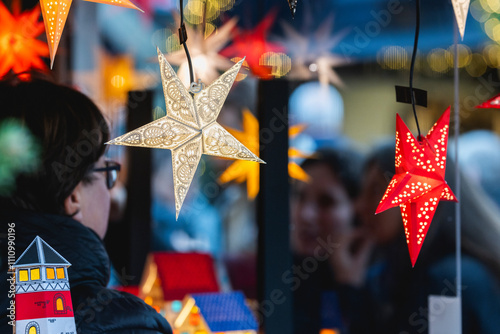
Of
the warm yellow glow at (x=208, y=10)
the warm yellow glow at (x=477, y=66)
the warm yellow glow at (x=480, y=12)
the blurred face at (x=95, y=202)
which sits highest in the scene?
the warm yellow glow at (x=208, y=10)

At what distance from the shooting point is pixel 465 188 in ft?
10.4

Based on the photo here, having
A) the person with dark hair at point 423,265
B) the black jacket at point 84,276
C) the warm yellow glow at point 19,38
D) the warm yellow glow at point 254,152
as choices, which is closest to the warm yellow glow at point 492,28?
the person with dark hair at point 423,265

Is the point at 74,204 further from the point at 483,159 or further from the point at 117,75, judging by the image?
the point at 117,75

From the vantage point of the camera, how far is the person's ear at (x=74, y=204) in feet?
5.03

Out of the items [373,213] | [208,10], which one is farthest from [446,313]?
[208,10]

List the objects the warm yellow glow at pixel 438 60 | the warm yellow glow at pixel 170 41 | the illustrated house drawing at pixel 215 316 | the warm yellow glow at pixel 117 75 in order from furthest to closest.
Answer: the warm yellow glow at pixel 117 75
the warm yellow glow at pixel 170 41
the warm yellow glow at pixel 438 60
the illustrated house drawing at pixel 215 316

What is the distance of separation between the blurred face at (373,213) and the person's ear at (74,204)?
228cm

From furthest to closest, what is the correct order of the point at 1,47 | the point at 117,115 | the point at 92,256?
the point at 117,115
the point at 1,47
the point at 92,256

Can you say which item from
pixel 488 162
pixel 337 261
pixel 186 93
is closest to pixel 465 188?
pixel 488 162

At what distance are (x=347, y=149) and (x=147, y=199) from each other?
1300mm

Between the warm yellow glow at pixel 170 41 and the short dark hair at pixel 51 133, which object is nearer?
the short dark hair at pixel 51 133

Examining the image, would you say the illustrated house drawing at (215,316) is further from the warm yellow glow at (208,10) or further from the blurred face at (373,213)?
the warm yellow glow at (208,10)

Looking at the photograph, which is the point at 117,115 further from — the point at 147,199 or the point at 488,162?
the point at 488,162

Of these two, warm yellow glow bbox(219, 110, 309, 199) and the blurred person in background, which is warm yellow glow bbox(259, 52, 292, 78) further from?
the blurred person in background
